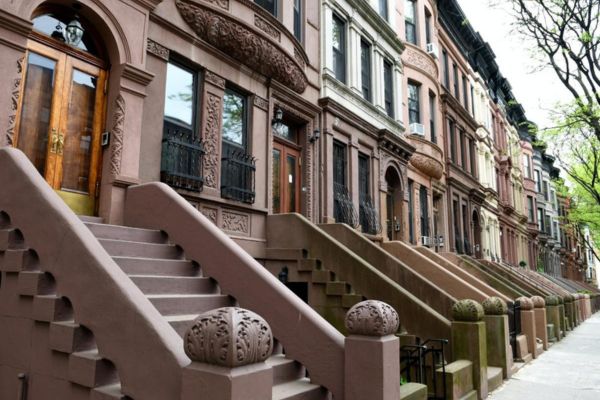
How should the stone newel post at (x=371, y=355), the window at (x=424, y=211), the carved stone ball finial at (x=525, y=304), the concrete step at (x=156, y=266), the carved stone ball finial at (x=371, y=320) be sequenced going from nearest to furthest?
1. the stone newel post at (x=371, y=355)
2. the carved stone ball finial at (x=371, y=320)
3. the concrete step at (x=156, y=266)
4. the carved stone ball finial at (x=525, y=304)
5. the window at (x=424, y=211)

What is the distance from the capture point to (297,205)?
448 inches

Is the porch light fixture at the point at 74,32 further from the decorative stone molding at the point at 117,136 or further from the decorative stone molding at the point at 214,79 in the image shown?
the decorative stone molding at the point at 214,79

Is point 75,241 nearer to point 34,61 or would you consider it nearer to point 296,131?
point 34,61

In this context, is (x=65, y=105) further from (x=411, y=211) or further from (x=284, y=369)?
(x=411, y=211)

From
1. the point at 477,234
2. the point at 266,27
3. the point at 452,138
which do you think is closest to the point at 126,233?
the point at 266,27

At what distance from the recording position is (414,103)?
59.9ft

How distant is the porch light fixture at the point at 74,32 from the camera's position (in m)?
6.67

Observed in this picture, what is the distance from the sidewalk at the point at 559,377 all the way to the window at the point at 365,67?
8.66 metres

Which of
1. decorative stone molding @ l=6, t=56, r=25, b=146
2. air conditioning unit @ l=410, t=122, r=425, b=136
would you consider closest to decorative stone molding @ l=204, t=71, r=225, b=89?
decorative stone molding @ l=6, t=56, r=25, b=146

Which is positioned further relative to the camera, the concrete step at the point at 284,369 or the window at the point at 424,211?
the window at the point at 424,211

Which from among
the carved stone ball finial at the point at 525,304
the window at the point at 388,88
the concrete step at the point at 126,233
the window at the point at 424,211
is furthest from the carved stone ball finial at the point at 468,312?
the window at the point at 424,211

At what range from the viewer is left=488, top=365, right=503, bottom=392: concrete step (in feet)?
24.2

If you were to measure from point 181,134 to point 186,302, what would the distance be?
12.9ft

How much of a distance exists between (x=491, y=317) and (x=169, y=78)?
707 centimetres
